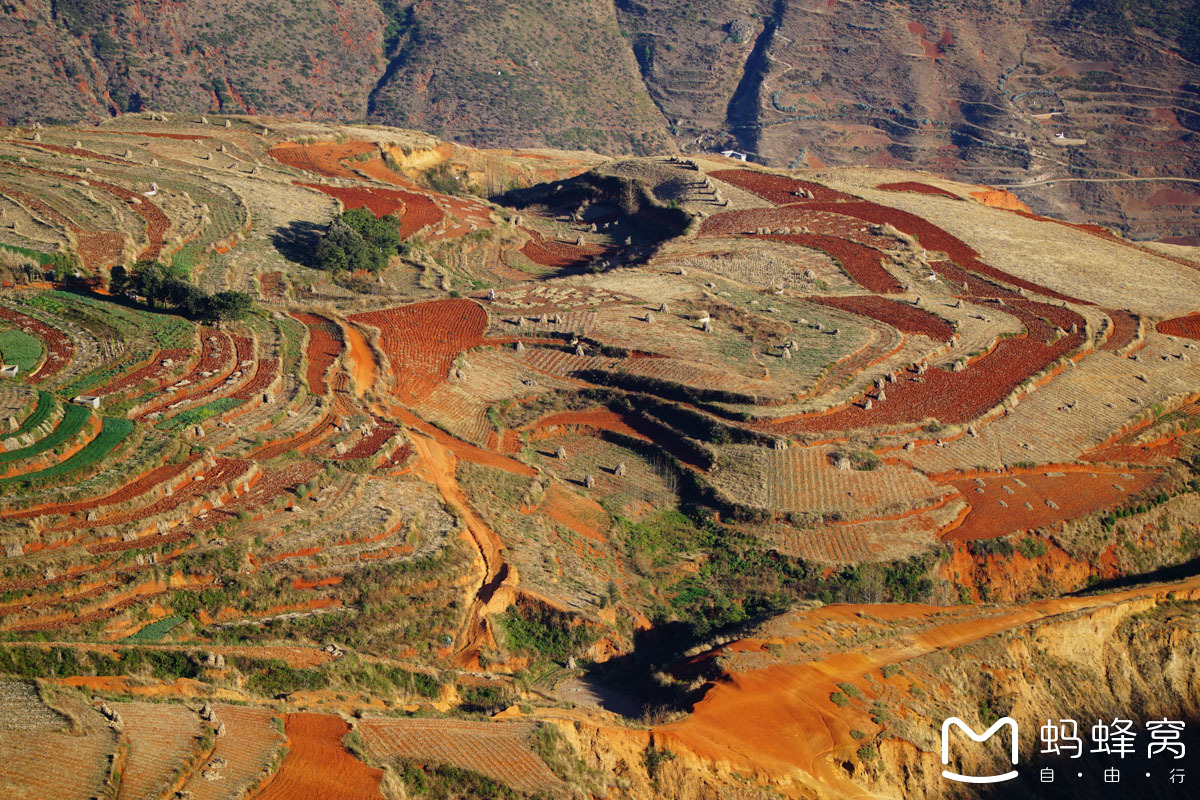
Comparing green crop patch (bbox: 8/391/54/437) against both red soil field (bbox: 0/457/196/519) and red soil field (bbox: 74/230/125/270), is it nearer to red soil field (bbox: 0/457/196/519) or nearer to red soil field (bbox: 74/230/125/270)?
red soil field (bbox: 0/457/196/519)

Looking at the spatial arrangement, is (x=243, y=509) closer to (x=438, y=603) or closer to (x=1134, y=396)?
(x=438, y=603)

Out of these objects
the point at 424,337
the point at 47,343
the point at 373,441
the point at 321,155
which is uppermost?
the point at 321,155

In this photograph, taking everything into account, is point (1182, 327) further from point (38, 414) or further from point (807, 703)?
point (38, 414)

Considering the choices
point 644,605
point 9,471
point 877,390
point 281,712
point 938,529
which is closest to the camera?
point 281,712

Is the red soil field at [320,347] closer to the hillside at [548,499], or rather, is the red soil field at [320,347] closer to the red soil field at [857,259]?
the hillside at [548,499]

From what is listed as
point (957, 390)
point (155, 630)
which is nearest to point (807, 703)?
point (155, 630)

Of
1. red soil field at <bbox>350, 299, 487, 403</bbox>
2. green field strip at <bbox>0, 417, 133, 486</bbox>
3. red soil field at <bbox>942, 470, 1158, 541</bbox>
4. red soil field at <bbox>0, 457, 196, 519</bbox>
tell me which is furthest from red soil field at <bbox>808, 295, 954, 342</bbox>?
green field strip at <bbox>0, 417, 133, 486</bbox>

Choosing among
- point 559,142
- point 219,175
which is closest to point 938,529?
point 219,175
